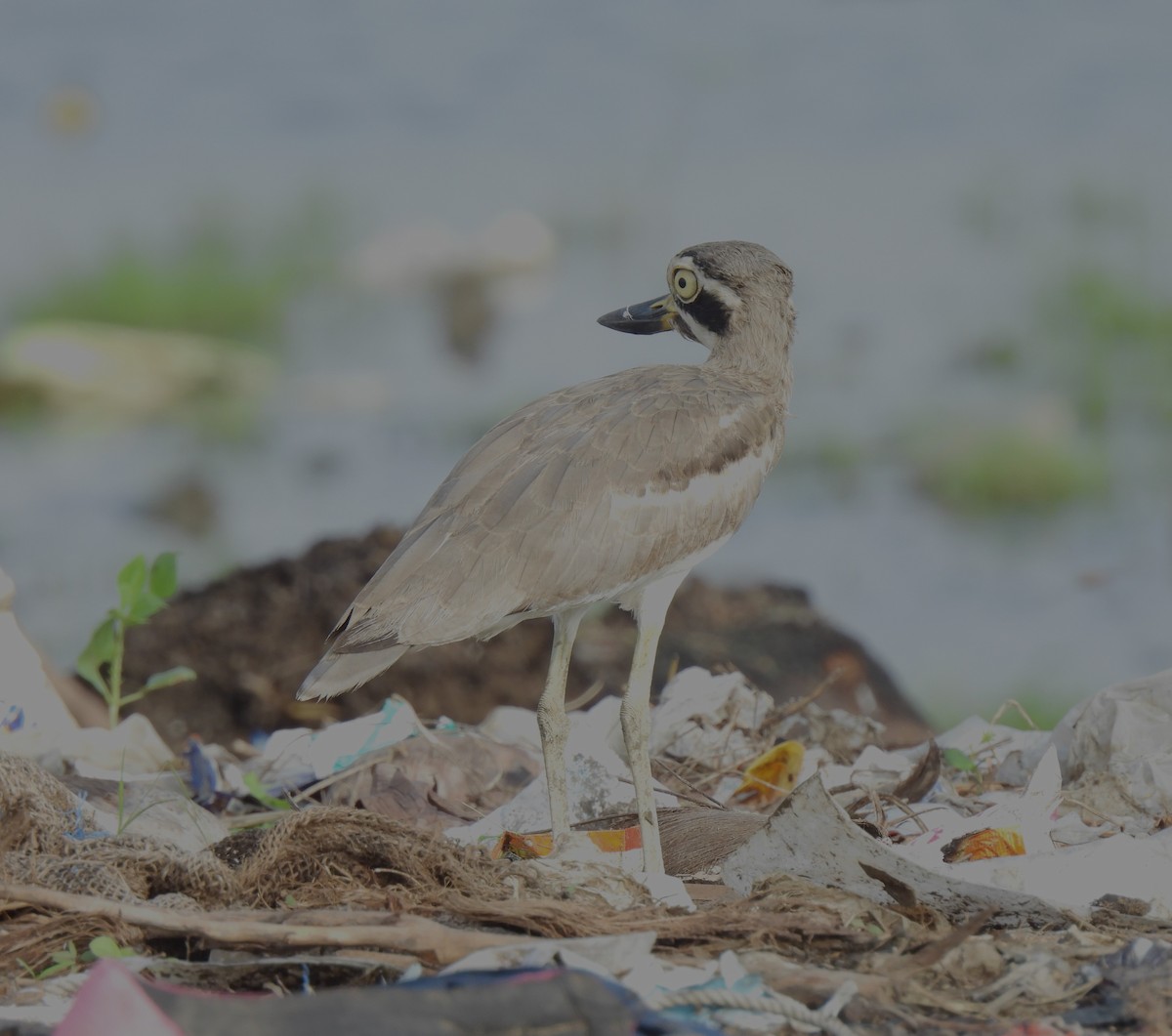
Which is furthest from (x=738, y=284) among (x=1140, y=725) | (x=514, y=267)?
(x=514, y=267)

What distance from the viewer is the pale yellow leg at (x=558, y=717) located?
405cm

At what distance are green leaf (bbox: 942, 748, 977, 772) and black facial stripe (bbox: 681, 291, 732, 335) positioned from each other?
1.45m

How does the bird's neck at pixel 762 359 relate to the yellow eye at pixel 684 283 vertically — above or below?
below

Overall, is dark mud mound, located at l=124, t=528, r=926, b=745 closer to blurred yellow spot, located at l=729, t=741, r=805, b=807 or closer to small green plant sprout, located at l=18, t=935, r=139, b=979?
blurred yellow spot, located at l=729, t=741, r=805, b=807

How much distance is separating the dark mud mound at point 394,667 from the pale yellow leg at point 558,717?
2.56 meters

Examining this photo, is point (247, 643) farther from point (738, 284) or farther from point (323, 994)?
point (323, 994)

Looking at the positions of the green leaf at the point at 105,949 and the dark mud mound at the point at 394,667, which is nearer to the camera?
the green leaf at the point at 105,949

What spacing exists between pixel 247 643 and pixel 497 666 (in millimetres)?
1202

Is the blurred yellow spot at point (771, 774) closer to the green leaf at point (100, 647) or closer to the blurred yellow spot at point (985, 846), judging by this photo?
the blurred yellow spot at point (985, 846)

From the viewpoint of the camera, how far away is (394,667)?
7238 mm

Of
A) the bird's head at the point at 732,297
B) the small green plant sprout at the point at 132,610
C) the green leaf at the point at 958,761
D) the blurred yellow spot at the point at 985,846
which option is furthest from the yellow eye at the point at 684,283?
the small green plant sprout at the point at 132,610

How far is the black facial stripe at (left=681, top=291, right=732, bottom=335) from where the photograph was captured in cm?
450

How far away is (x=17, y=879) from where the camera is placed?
128 inches

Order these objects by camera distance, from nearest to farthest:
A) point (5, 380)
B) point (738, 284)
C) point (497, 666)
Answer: point (738, 284), point (497, 666), point (5, 380)
